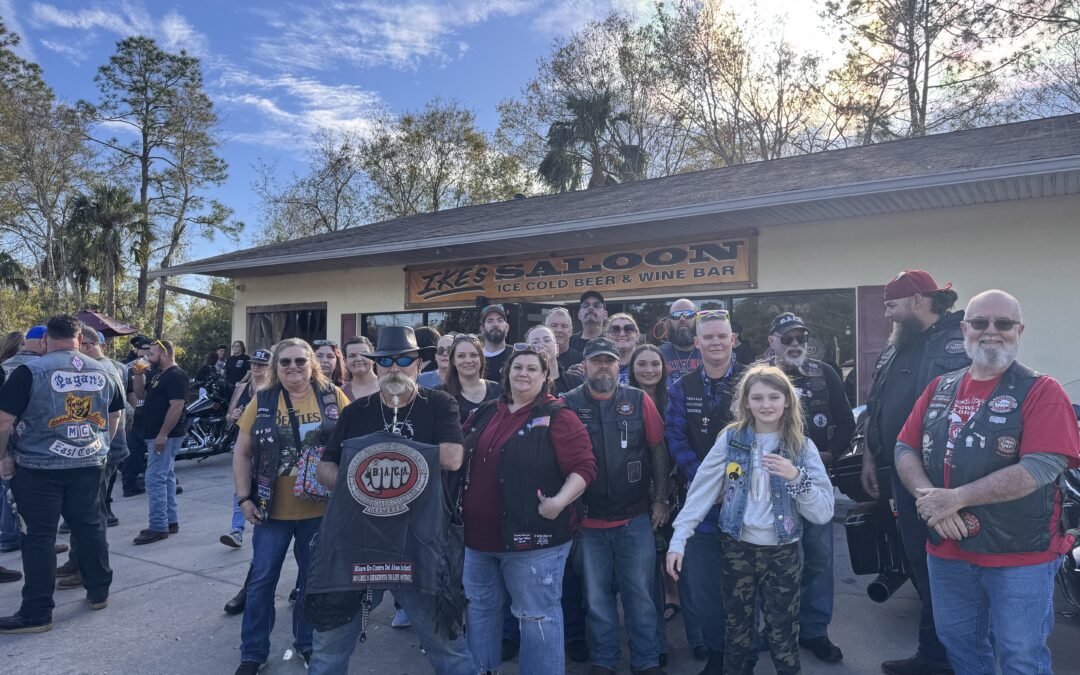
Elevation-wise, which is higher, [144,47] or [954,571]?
[144,47]

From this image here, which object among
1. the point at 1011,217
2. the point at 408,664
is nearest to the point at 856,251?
the point at 1011,217

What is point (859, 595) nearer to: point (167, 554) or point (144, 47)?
point (167, 554)

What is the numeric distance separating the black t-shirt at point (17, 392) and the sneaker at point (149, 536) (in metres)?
2.28

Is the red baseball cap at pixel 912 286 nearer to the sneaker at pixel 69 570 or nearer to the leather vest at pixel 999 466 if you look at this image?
the leather vest at pixel 999 466

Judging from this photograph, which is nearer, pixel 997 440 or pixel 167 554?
pixel 997 440

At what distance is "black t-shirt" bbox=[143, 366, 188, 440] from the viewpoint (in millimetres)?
6504

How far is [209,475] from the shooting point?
30.9 feet

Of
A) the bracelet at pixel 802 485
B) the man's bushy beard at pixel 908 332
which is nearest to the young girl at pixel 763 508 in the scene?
the bracelet at pixel 802 485

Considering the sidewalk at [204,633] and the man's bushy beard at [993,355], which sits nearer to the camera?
the man's bushy beard at [993,355]

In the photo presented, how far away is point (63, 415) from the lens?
4309mm

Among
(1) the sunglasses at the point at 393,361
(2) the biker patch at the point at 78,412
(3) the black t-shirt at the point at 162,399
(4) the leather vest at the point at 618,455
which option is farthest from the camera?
(3) the black t-shirt at the point at 162,399

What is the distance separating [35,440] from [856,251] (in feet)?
26.5

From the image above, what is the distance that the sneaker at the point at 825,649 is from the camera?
3617 mm

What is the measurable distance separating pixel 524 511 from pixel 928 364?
2.21 metres
